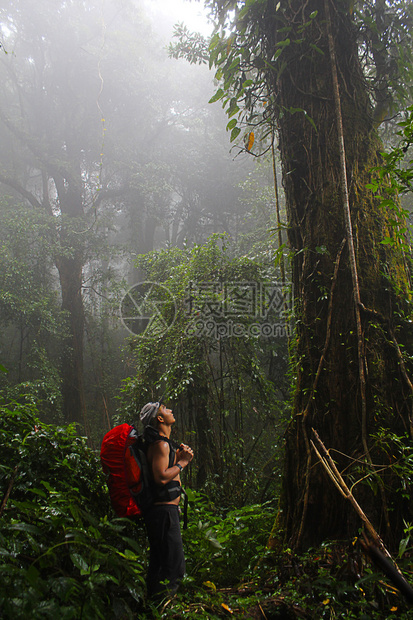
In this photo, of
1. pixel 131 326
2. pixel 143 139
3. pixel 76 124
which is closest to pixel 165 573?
pixel 131 326

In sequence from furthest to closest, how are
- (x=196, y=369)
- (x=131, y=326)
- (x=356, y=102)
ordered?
(x=131, y=326), (x=196, y=369), (x=356, y=102)

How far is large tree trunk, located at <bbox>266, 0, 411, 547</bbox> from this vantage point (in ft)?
6.29

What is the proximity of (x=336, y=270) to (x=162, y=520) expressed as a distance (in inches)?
68.2

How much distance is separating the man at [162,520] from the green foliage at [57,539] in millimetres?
168

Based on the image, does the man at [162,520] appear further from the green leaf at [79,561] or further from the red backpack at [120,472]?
the green leaf at [79,561]

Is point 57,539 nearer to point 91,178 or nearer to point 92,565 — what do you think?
point 92,565

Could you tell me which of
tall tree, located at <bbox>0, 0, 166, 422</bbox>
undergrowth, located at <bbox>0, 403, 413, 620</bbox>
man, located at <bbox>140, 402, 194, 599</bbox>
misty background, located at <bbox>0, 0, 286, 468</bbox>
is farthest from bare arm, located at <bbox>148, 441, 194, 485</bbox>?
tall tree, located at <bbox>0, 0, 166, 422</bbox>

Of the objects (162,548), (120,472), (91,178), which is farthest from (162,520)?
(91,178)

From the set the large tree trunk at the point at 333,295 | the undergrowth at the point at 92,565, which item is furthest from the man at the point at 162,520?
the large tree trunk at the point at 333,295

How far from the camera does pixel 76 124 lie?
12.9 meters

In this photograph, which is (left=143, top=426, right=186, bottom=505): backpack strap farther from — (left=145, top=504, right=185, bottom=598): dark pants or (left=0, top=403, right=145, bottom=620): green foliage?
(left=0, top=403, right=145, bottom=620): green foliage

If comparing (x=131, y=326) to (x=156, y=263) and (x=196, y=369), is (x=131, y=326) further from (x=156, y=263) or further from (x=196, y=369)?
(x=196, y=369)

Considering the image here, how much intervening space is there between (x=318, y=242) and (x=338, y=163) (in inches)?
20.4

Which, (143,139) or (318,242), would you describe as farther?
(143,139)
